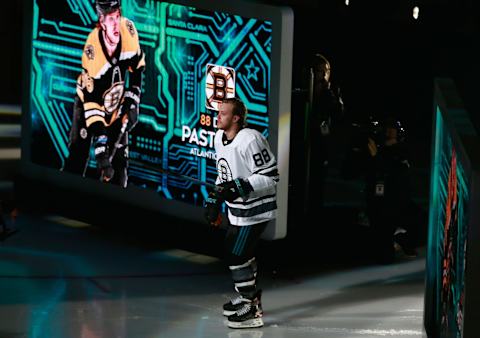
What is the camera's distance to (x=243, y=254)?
10.7 m

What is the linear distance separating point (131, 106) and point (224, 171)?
3.01 metres

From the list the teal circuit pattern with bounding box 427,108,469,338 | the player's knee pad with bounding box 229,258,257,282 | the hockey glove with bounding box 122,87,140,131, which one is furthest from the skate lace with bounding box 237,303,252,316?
the hockey glove with bounding box 122,87,140,131

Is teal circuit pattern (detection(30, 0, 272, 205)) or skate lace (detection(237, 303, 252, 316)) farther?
teal circuit pattern (detection(30, 0, 272, 205))

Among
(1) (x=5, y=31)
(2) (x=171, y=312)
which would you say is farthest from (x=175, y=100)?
(1) (x=5, y=31)

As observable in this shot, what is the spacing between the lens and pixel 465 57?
1992 cm

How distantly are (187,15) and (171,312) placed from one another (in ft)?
9.75

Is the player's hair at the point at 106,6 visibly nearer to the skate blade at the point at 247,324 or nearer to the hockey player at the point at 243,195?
the hockey player at the point at 243,195

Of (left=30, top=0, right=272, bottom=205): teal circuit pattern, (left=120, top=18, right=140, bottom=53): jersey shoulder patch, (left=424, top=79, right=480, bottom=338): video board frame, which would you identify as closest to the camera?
(left=424, top=79, right=480, bottom=338): video board frame

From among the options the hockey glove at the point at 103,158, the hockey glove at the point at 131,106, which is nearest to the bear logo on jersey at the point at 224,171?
the hockey glove at the point at 131,106

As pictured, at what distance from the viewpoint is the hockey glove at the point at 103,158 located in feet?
45.4

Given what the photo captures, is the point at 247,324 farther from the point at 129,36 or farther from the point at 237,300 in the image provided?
the point at 129,36

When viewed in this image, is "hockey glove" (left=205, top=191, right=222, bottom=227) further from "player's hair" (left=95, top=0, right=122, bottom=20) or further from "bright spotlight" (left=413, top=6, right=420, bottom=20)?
"bright spotlight" (left=413, top=6, right=420, bottom=20)

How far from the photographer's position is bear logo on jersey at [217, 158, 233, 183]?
10680 mm

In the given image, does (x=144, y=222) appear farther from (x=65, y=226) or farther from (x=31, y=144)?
(x=31, y=144)
